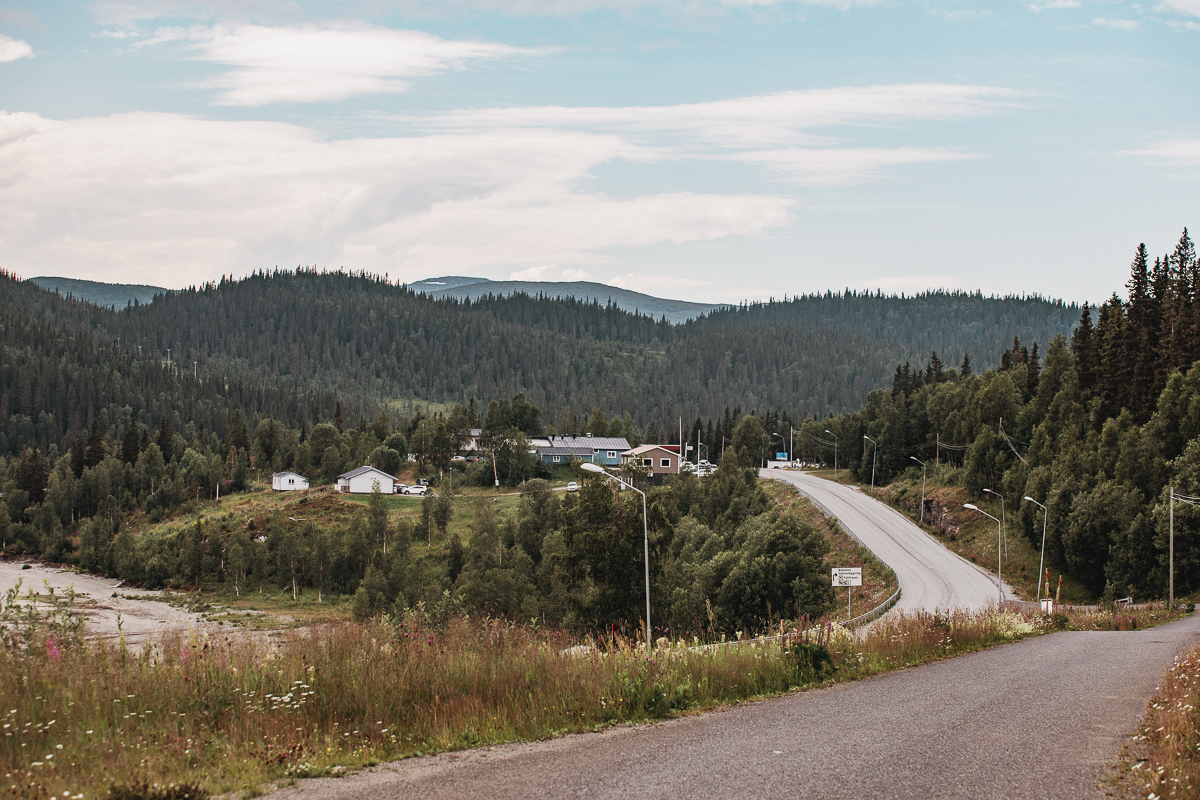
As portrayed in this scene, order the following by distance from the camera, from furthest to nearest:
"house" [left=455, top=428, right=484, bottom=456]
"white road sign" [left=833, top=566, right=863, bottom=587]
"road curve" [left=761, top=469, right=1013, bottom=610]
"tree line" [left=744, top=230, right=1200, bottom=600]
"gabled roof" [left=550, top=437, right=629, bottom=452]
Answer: "gabled roof" [left=550, top=437, right=629, bottom=452], "house" [left=455, top=428, right=484, bottom=456], "tree line" [left=744, top=230, right=1200, bottom=600], "road curve" [left=761, top=469, right=1013, bottom=610], "white road sign" [left=833, top=566, right=863, bottom=587]

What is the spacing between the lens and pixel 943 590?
53031 mm

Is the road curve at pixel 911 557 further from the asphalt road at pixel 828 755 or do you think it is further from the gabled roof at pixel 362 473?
the gabled roof at pixel 362 473

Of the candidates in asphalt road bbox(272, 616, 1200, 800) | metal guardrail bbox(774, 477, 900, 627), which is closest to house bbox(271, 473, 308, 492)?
metal guardrail bbox(774, 477, 900, 627)

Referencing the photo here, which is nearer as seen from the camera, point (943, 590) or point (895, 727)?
point (895, 727)

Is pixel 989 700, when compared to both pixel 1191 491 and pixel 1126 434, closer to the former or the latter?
pixel 1191 491

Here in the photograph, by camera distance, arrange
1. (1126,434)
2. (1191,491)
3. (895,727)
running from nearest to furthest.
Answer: (895,727)
(1191,491)
(1126,434)

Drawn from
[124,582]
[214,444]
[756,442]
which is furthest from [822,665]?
[214,444]

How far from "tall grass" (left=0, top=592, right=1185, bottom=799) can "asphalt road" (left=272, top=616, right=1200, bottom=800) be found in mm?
509

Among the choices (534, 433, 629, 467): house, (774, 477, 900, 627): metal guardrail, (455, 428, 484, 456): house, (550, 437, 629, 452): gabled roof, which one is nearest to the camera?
(774, 477, 900, 627): metal guardrail

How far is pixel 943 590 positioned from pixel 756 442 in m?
91.8

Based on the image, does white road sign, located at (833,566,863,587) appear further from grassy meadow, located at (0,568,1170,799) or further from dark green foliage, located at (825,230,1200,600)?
dark green foliage, located at (825,230,1200,600)

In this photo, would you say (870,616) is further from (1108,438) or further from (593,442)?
(593,442)

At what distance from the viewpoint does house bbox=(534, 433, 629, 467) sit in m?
150

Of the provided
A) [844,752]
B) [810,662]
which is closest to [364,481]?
[810,662]
